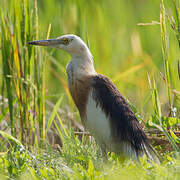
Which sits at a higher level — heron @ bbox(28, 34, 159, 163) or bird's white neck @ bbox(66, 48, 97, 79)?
bird's white neck @ bbox(66, 48, 97, 79)

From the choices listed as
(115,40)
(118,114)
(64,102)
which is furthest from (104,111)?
(115,40)

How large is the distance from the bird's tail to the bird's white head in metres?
0.85

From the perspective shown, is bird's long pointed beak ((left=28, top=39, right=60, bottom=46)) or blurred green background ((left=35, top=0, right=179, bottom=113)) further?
blurred green background ((left=35, top=0, right=179, bottom=113))

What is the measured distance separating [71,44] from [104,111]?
599mm

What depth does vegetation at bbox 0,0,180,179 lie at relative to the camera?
2.34m

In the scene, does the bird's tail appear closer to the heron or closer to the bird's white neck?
the heron

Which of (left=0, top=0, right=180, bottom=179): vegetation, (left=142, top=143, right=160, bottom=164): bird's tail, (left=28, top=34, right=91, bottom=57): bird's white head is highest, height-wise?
(left=28, top=34, right=91, bottom=57): bird's white head

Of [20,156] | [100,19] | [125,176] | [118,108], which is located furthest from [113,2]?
[125,176]

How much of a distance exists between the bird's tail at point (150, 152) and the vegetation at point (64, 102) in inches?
2.6

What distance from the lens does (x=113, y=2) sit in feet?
19.6

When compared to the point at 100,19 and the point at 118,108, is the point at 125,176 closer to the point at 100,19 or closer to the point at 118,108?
the point at 118,108

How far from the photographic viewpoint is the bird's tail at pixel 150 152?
2611mm

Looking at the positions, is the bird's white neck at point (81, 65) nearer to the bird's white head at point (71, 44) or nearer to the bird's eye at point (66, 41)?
the bird's white head at point (71, 44)

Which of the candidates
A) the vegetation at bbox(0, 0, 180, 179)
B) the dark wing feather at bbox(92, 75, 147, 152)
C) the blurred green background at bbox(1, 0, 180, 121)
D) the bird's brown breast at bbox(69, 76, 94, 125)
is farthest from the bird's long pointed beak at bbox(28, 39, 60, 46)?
the blurred green background at bbox(1, 0, 180, 121)
